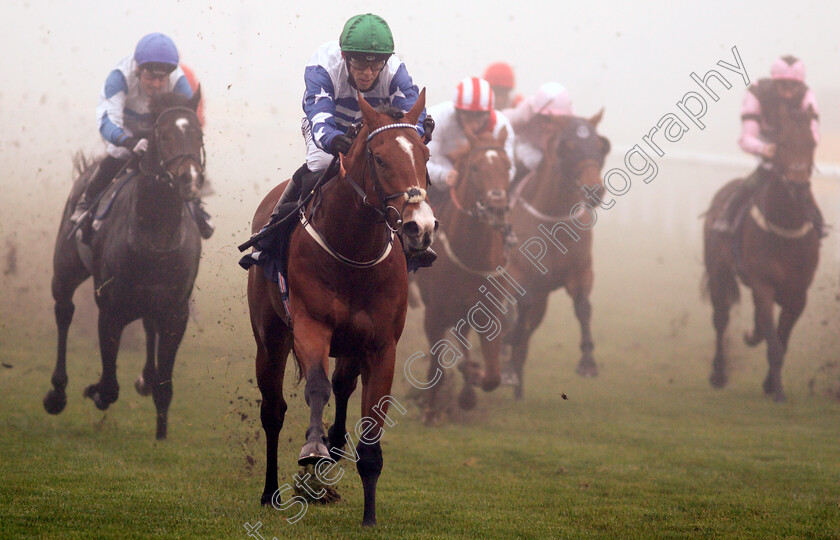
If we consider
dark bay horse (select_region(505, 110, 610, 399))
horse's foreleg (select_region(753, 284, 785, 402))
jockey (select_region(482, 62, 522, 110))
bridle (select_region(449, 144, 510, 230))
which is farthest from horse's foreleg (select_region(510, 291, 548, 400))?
jockey (select_region(482, 62, 522, 110))

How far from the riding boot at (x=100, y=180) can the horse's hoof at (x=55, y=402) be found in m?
1.43

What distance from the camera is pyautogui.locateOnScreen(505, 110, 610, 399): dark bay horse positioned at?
10633mm

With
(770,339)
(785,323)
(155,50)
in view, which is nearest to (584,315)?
(770,339)

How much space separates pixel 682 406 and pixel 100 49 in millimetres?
15915

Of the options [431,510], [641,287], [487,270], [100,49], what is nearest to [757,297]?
[487,270]

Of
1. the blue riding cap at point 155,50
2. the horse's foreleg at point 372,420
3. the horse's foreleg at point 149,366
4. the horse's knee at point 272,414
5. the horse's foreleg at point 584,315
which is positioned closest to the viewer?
the horse's foreleg at point 372,420

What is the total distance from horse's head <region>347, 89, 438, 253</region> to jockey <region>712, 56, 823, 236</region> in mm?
7136

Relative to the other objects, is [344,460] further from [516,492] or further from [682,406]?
[682,406]

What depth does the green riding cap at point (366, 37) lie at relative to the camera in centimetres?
490

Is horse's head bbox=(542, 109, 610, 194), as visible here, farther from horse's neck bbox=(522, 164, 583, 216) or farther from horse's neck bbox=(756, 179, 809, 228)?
horse's neck bbox=(756, 179, 809, 228)

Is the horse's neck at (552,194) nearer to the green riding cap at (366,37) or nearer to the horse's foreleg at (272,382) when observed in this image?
the horse's foreleg at (272,382)

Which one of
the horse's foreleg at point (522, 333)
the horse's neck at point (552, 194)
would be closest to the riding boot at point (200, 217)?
the horse's foreleg at point (522, 333)

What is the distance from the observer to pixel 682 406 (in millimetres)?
10523

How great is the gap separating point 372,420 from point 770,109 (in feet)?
26.0
